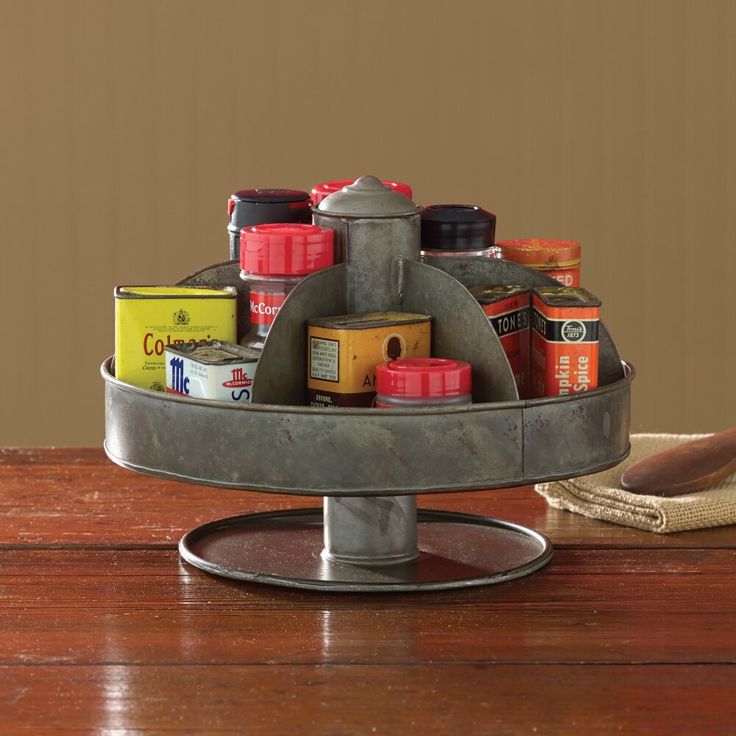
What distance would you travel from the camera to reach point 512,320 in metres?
1.14

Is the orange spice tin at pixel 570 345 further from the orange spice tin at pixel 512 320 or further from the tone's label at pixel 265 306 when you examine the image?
the tone's label at pixel 265 306

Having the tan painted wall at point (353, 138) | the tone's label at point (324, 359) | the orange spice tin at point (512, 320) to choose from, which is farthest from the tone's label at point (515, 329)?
the tan painted wall at point (353, 138)

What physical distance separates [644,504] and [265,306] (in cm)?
36

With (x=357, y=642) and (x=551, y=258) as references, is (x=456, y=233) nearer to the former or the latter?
(x=551, y=258)

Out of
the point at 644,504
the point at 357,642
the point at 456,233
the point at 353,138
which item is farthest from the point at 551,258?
the point at 353,138

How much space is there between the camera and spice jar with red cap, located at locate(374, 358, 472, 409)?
3.38ft

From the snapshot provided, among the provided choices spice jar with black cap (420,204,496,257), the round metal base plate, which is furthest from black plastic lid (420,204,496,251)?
the round metal base plate

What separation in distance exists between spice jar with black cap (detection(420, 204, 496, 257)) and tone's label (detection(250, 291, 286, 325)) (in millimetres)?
135

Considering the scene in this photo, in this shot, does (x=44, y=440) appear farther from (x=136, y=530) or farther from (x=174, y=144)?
(x=136, y=530)

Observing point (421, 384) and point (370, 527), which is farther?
point (370, 527)

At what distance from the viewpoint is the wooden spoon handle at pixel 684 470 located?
1323 mm

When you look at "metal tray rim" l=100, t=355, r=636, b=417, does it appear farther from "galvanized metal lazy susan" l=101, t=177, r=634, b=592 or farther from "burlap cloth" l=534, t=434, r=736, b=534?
"burlap cloth" l=534, t=434, r=736, b=534

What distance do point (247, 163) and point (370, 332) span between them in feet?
4.41

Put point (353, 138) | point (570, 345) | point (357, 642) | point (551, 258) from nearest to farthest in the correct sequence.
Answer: point (357, 642) < point (570, 345) < point (551, 258) < point (353, 138)
